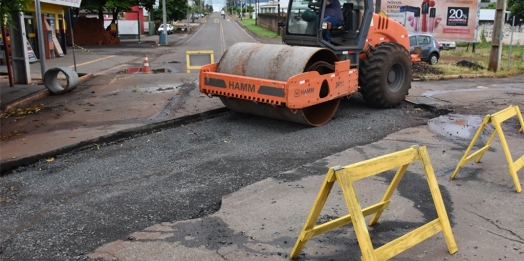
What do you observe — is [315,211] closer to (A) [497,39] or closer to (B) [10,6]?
(B) [10,6]

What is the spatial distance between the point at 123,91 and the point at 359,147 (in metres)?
7.25

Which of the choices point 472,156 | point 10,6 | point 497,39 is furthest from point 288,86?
point 497,39

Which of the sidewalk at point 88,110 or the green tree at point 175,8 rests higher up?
the green tree at point 175,8

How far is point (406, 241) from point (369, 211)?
478 millimetres

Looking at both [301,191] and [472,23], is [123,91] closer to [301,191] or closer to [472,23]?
[301,191]

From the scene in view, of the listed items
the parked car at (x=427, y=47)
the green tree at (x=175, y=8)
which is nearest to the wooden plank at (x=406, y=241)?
the parked car at (x=427, y=47)

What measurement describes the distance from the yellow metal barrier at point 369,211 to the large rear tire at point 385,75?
212 inches

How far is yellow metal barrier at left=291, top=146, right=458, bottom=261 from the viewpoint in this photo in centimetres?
367

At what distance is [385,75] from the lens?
32.4ft

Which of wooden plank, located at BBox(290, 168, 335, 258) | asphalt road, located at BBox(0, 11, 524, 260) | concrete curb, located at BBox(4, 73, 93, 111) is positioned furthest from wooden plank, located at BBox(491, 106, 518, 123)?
concrete curb, located at BBox(4, 73, 93, 111)

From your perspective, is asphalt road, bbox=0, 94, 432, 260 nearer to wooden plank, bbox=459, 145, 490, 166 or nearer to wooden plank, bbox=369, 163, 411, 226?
wooden plank, bbox=369, 163, 411, 226

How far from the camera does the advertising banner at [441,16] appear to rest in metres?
31.9

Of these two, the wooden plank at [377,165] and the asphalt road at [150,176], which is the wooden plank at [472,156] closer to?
the asphalt road at [150,176]

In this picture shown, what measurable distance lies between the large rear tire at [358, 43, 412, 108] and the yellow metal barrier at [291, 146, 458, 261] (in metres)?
5.37
